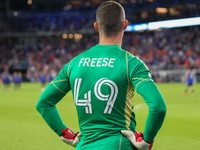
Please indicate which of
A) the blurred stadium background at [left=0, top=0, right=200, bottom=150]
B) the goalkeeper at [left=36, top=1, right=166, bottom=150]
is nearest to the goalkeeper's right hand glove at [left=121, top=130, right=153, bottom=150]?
the goalkeeper at [left=36, top=1, right=166, bottom=150]

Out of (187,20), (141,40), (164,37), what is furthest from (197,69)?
(141,40)

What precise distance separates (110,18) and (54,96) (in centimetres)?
87

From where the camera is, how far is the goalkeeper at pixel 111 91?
2.39m

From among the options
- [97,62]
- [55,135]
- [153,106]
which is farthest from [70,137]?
[55,135]

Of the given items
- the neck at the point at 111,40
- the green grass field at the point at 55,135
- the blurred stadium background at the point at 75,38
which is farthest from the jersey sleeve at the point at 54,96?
the blurred stadium background at the point at 75,38

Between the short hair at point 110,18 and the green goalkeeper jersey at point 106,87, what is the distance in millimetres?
139

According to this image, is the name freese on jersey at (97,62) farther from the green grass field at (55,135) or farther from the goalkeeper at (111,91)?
the green grass field at (55,135)

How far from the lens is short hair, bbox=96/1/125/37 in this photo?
255 centimetres

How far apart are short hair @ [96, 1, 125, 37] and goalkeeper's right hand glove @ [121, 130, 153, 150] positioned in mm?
858

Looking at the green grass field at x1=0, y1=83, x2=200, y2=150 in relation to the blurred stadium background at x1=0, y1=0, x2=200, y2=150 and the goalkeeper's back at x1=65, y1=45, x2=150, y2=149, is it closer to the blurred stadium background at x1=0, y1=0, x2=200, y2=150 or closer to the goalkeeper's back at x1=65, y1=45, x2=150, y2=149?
the goalkeeper's back at x1=65, y1=45, x2=150, y2=149

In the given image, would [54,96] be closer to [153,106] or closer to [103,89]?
[103,89]

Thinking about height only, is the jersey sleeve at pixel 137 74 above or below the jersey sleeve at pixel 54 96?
above

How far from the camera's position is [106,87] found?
8.07 feet

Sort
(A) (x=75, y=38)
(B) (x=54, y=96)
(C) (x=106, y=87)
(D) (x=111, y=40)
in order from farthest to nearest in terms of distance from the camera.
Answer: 1. (A) (x=75, y=38)
2. (B) (x=54, y=96)
3. (D) (x=111, y=40)
4. (C) (x=106, y=87)
